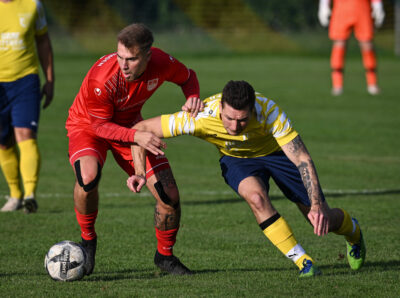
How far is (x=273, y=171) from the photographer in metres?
6.43

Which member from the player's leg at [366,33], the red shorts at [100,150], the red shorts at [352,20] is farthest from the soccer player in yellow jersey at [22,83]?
the player's leg at [366,33]

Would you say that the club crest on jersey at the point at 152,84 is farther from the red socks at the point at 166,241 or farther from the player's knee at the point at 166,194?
the red socks at the point at 166,241

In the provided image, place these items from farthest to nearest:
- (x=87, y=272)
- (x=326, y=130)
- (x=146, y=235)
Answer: (x=326, y=130) → (x=146, y=235) → (x=87, y=272)

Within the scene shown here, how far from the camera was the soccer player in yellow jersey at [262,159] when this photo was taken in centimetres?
586

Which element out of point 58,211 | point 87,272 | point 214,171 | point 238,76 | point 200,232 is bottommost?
point 238,76

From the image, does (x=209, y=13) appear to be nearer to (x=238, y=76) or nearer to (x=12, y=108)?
(x=238, y=76)

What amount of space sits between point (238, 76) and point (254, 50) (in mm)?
11600

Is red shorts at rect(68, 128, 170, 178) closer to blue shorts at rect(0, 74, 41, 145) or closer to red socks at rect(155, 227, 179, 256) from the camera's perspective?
red socks at rect(155, 227, 179, 256)

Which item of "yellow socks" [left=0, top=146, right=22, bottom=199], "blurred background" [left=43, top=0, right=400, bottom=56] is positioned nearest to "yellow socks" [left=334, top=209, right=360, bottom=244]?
"yellow socks" [left=0, top=146, right=22, bottom=199]

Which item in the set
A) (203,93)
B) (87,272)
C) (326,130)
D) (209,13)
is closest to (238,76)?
(203,93)

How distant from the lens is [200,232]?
8172 mm

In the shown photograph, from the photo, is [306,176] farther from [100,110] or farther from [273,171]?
[100,110]

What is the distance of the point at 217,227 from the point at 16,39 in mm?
3352

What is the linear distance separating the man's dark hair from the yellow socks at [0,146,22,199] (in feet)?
14.7
